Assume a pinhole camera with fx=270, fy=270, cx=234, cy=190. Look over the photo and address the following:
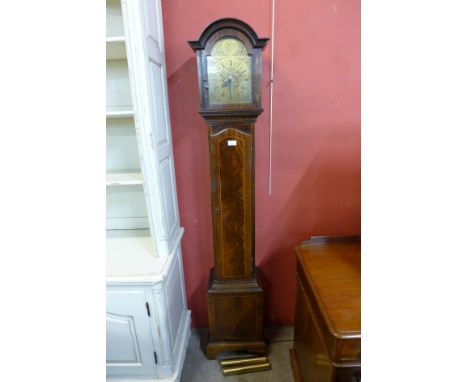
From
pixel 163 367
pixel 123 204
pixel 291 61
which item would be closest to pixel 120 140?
pixel 123 204

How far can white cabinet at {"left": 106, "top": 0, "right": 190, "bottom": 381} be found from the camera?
46.7 inches

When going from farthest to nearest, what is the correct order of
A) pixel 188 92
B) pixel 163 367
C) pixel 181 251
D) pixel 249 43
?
pixel 181 251, pixel 188 92, pixel 163 367, pixel 249 43

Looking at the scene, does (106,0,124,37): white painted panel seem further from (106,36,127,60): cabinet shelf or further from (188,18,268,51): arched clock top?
(188,18,268,51): arched clock top

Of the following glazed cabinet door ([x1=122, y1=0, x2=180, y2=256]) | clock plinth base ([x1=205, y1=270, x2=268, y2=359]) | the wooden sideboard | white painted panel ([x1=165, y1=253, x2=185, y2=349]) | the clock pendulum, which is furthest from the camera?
clock plinth base ([x1=205, y1=270, x2=268, y2=359])

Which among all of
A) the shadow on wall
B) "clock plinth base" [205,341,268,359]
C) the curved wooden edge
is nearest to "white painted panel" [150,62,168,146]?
the shadow on wall

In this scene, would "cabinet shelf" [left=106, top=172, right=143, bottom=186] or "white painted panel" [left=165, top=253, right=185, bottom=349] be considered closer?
"cabinet shelf" [left=106, top=172, right=143, bottom=186]

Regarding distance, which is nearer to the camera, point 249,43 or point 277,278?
point 249,43

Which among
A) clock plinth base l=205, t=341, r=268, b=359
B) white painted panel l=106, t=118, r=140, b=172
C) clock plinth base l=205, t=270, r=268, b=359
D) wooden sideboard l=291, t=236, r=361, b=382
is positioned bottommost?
clock plinth base l=205, t=341, r=268, b=359

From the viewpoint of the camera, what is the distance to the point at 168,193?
1.50 metres

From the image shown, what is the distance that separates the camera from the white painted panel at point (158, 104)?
128cm
